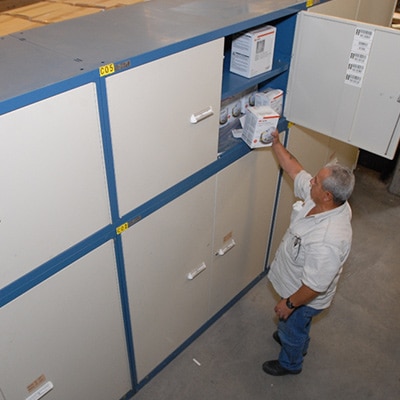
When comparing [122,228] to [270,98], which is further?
[270,98]

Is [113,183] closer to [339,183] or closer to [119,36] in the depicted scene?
[119,36]

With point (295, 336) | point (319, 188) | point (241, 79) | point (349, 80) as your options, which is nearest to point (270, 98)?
point (241, 79)

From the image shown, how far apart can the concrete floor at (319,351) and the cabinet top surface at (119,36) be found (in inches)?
66.1

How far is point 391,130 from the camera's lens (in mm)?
1874

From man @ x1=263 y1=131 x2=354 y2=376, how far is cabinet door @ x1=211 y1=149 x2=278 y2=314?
0.58ft

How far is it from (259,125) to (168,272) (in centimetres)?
78

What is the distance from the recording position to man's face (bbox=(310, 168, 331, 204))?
70.4 inches

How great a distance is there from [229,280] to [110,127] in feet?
4.78

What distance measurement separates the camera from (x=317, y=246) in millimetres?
1812

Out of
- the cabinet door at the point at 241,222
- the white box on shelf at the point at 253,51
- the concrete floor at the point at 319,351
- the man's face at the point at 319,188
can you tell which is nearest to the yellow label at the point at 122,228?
the cabinet door at the point at 241,222

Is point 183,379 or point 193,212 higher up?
point 193,212

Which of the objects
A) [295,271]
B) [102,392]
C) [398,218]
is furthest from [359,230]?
[102,392]

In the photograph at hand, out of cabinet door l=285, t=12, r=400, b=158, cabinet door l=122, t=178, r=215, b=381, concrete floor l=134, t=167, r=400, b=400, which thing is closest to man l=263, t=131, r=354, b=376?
concrete floor l=134, t=167, r=400, b=400

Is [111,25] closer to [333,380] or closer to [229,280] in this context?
[229,280]
